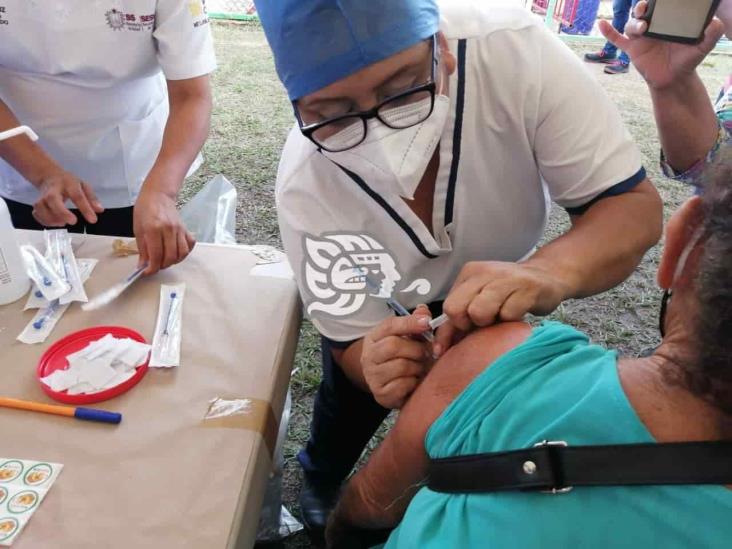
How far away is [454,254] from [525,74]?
0.33 metres

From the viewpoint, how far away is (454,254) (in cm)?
107

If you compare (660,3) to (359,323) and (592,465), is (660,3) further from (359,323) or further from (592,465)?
(592,465)

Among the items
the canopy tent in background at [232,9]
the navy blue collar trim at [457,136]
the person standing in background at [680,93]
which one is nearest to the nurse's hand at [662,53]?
the person standing in background at [680,93]

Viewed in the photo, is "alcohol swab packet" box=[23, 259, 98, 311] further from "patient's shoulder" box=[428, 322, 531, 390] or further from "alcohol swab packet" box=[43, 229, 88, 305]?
"patient's shoulder" box=[428, 322, 531, 390]

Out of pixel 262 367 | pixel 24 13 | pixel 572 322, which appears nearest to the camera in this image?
pixel 262 367

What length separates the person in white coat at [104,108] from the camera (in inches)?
43.2

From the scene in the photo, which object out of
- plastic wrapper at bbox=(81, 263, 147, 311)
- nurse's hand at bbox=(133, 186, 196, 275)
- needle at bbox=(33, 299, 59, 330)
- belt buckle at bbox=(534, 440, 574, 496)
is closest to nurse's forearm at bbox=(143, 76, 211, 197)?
nurse's hand at bbox=(133, 186, 196, 275)

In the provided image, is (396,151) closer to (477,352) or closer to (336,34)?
(336,34)

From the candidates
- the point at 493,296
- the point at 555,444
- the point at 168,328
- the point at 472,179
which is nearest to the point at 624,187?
the point at 472,179

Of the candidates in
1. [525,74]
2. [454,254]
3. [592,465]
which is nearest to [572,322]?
[454,254]

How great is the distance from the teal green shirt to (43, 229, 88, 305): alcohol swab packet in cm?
66

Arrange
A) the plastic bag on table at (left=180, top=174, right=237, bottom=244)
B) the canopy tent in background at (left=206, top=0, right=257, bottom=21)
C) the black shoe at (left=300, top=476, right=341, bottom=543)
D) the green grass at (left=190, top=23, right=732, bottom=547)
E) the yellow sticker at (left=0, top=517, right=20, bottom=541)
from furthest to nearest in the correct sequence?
the canopy tent in background at (left=206, top=0, right=257, bottom=21)
the green grass at (left=190, top=23, right=732, bottom=547)
the black shoe at (left=300, top=476, right=341, bottom=543)
the plastic bag on table at (left=180, top=174, right=237, bottom=244)
the yellow sticker at (left=0, top=517, right=20, bottom=541)

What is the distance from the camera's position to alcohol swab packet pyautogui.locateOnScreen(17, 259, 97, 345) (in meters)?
0.88

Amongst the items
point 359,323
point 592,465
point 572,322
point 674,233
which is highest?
point 674,233
